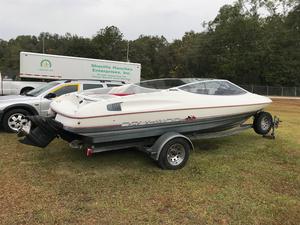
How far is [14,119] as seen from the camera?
822cm

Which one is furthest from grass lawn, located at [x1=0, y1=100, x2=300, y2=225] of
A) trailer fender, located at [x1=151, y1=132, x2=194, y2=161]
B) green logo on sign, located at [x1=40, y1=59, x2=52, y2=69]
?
green logo on sign, located at [x1=40, y1=59, x2=52, y2=69]

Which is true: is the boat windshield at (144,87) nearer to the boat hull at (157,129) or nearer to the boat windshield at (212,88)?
the boat windshield at (212,88)

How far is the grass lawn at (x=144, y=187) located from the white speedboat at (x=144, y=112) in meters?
0.64

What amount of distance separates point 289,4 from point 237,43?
11838 millimetres

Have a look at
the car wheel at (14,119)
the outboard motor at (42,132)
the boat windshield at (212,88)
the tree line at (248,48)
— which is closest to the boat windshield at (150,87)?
the boat windshield at (212,88)

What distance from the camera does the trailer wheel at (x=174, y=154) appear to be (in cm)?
575

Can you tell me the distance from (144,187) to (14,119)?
190 inches

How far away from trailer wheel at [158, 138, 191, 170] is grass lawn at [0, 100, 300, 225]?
6.4 inches

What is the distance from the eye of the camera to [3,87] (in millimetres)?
13023

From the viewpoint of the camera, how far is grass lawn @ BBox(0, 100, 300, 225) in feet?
13.3

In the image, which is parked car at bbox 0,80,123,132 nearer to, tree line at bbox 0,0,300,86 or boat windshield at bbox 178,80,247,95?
boat windshield at bbox 178,80,247,95

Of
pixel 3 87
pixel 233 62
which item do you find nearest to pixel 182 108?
pixel 3 87

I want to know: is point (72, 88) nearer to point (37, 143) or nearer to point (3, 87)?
point (37, 143)

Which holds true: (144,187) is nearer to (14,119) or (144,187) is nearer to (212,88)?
(212,88)
